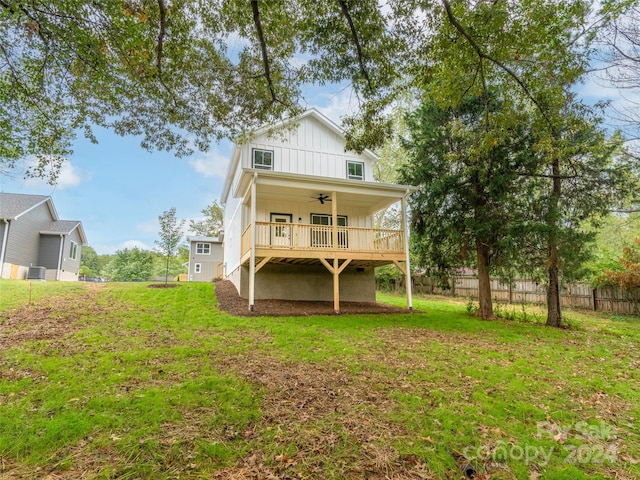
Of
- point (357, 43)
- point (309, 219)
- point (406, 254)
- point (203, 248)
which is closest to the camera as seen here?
point (357, 43)

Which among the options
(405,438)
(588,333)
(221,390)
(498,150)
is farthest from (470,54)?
(588,333)

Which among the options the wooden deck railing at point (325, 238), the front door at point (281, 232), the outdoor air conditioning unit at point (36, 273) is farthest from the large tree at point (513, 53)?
the outdoor air conditioning unit at point (36, 273)

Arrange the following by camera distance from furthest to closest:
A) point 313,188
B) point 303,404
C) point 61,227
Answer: point 61,227 → point 313,188 → point 303,404

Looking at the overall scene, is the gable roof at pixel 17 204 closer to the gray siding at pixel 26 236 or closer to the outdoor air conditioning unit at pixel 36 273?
the gray siding at pixel 26 236

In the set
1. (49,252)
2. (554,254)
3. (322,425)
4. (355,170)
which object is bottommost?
(322,425)

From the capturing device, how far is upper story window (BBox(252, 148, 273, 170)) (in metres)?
14.2

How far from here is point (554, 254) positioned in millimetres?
10258

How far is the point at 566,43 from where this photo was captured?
21.7ft

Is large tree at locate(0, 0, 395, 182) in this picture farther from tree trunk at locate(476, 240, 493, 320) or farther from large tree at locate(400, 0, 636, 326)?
tree trunk at locate(476, 240, 493, 320)

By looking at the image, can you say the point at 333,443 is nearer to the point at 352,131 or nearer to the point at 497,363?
the point at 497,363

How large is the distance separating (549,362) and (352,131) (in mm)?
6705

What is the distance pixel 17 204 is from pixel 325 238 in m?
18.9

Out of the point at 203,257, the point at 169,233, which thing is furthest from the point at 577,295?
the point at 203,257

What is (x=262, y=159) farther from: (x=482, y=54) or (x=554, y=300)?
(x=554, y=300)
